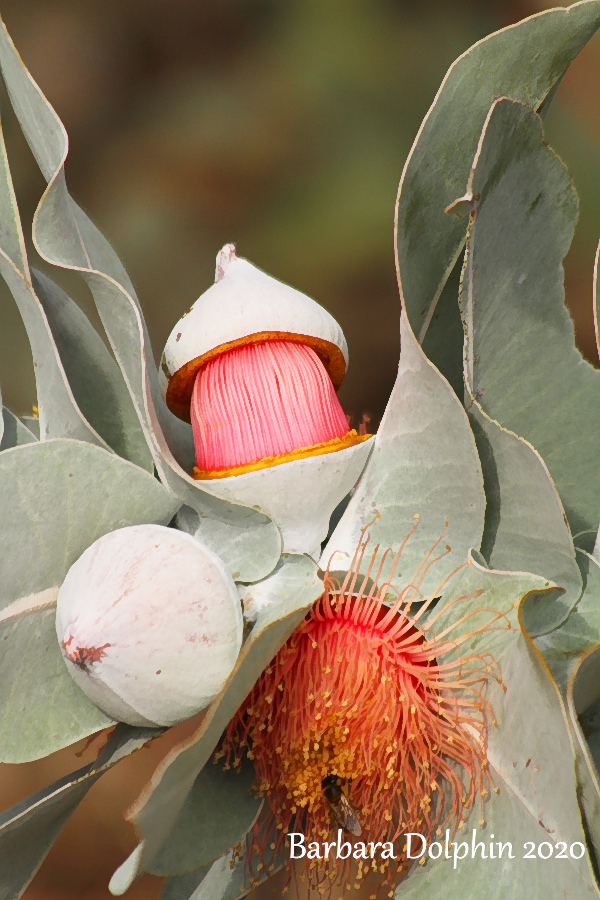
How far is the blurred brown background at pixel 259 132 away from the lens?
47.6 inches

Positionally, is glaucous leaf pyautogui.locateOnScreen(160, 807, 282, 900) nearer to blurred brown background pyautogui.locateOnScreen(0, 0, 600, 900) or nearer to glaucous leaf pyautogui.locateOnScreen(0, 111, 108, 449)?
glaucous leaf pyautogui.locateOnScreen(0, 111, 108, 449)

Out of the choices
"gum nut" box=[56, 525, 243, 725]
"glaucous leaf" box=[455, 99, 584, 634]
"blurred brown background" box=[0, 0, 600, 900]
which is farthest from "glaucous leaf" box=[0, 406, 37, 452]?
"blurred brown background" box=[0, 0, 600, 900]

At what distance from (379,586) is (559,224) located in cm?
20

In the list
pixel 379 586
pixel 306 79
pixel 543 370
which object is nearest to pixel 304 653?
pixel 379 586

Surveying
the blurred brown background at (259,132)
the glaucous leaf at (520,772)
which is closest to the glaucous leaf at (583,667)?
the glaucous leaf at (520,772)

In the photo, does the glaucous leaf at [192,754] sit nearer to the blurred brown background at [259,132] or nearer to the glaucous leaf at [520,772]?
the glaucous leaf at [520,772]

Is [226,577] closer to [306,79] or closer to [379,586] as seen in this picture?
[379,586]

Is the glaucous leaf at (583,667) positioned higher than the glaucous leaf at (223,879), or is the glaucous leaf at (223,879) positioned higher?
the glaucous leaf at (583,667)

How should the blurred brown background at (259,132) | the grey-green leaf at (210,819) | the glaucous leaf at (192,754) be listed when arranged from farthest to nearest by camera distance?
the blurred brown background at (259,132) → the grey-green leaf at (210,819) → the glaucous leaf at (192,754)

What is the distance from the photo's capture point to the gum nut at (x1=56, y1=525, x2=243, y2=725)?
13.0 inches

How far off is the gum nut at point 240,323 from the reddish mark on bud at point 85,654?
0.14 m

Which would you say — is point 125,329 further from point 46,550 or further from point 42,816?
point 42,816

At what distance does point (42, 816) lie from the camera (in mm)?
381

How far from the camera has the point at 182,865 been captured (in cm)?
42
